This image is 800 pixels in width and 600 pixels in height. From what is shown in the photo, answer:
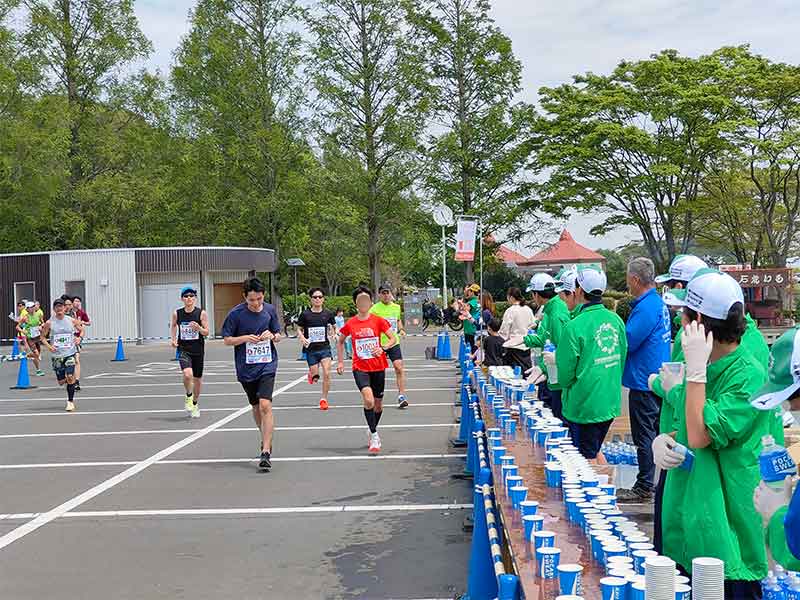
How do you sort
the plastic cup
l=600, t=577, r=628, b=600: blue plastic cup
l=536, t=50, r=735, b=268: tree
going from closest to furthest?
l=600, t=577, r=628, b=600: blue plastic cup
the plastic cup
l=536, t=50, r=735, b=268: tree

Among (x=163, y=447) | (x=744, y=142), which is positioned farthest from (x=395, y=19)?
(x=163, y=447)

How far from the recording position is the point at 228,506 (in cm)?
819

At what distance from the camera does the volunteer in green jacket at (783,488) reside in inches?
90.4

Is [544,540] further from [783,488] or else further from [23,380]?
[23,380]

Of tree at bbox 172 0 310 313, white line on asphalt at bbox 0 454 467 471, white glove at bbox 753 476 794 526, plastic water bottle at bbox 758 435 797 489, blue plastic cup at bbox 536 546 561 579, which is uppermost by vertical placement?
tree at bbox 172 0 310 313

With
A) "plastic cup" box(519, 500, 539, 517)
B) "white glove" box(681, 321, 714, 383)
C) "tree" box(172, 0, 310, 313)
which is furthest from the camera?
"tree" box(172, 0, 310, 313)

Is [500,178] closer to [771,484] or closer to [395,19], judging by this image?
[395,19]

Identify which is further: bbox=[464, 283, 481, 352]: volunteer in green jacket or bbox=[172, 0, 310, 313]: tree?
bbox=[172, 0, 310, 313]: tree

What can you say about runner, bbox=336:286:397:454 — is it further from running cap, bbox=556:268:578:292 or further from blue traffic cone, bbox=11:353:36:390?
blue traffic cone, bbox=11:353:36:390

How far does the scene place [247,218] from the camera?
4981cm

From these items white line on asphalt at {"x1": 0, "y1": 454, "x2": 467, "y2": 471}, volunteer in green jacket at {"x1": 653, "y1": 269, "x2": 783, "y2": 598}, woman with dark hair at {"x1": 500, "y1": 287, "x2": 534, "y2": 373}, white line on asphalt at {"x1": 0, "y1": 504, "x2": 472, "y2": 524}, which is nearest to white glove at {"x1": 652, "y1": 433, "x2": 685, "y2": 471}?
volunteer in green jacket at {"x1": 653, "y1": 269, "x2": 783, "y2": 598}

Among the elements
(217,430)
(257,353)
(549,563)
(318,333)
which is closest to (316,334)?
(318,333)

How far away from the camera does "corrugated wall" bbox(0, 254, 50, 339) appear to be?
1522 inches

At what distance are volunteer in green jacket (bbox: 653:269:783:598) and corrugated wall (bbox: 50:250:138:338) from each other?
3640 cm
